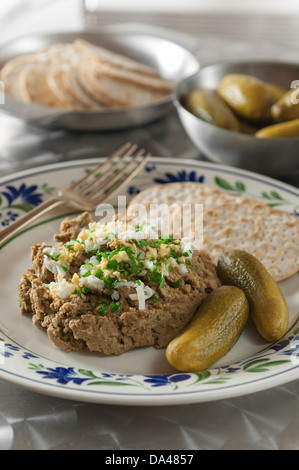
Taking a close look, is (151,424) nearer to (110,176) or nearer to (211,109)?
(110,176)

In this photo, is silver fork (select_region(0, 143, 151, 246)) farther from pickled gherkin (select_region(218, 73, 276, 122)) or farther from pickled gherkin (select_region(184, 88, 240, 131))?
pickled gherkin (select_region(218, 73, 276, 122))

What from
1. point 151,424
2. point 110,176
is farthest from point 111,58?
point 151,424

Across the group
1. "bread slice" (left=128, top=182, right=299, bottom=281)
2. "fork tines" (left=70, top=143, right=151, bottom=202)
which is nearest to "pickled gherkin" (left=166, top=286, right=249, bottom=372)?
"bread slice" (left=128, top=182, right=299, bottom=281)

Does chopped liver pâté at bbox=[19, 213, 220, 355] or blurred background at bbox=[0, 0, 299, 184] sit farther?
blurred background at bbox=[0, 0, 299, 184]

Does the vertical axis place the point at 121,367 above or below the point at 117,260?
below

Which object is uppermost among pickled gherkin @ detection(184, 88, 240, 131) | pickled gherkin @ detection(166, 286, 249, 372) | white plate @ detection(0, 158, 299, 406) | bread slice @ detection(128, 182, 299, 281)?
pickled gherkin @ detection(184, 88, 240, 131)

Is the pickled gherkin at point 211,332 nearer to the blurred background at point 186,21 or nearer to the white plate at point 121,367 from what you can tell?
the white plate at point 121,367

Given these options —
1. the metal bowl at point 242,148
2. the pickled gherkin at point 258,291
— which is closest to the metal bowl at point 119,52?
the metal bowl at point 242,148

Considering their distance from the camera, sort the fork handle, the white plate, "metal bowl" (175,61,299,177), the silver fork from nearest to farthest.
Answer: the white plate
the fork handle
the silver fork
"metal bowl" (175,61,299,177)
